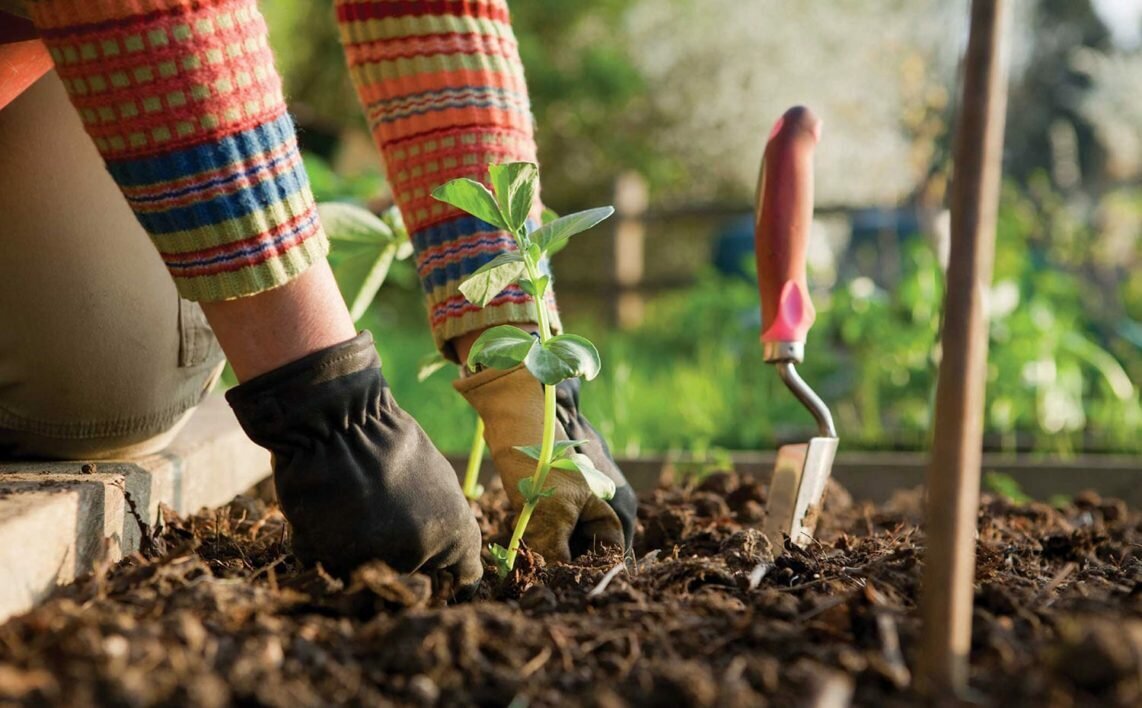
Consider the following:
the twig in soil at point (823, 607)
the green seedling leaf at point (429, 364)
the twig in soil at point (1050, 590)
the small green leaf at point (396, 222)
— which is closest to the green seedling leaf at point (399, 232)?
the small green leaf at point (396, 222)

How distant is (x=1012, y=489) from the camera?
220 cm

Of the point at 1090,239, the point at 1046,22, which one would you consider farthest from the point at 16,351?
the point at 1046,22

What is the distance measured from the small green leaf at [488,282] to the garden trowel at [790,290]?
Result: 36 centimetres

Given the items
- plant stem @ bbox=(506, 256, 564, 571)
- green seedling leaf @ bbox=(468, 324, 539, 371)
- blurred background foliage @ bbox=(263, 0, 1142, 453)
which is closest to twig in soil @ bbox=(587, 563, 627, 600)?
plant stem @ bbox=(506, 256, 564, 571)

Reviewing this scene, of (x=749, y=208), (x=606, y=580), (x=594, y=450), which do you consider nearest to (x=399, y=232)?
(x=594, y=450)

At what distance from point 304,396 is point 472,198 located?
0.26 m

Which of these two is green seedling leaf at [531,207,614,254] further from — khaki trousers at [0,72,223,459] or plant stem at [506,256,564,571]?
khaki trousers at [0,72,223,459]

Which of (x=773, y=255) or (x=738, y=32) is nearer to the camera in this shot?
(x=773, y=255)

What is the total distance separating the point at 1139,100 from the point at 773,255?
984 centimetres

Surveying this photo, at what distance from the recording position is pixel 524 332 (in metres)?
1.06

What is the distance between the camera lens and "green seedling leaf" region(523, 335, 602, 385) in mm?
983

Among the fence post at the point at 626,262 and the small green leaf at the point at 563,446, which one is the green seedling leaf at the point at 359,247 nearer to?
the small green leaf at the point at 563,446

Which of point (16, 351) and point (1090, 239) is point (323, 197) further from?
point (1090, 239)

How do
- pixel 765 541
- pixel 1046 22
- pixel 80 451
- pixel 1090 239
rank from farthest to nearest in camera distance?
1. pixel 1046 22
2. pixel 1090 239
3. pixel 80 451
4. pixel 765 541
